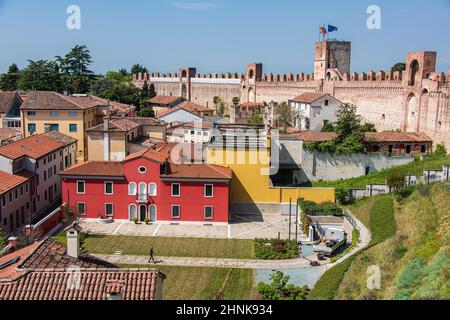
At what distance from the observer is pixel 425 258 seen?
12.2 metres

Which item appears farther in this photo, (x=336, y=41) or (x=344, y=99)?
(x=336, y=41)

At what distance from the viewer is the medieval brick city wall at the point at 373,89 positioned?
27.0 m

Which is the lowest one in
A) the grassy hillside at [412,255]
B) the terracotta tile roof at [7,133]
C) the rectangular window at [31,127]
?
the grassy hillside at [412,255]

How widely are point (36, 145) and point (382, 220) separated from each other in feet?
51.4

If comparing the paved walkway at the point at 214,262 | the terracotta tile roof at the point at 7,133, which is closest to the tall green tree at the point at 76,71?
the terracotta tile roof at the point at 7,133

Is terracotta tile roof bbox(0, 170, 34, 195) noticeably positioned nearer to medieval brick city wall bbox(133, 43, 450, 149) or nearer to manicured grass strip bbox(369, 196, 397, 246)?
manicured grass strip bbox(369, 196, 397, 246)

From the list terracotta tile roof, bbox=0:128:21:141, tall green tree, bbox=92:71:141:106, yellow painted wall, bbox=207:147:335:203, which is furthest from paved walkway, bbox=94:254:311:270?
tall green tree, bbox=92:71:141:106

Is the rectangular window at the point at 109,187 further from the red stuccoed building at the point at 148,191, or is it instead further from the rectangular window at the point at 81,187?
the rectangular window at the point at 81,187

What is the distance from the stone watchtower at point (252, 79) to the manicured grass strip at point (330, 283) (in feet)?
120

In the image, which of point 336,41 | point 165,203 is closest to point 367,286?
point 165,203

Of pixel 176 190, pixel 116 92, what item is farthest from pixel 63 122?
pixel 116 92

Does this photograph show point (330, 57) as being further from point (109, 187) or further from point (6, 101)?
point (109, 187)
